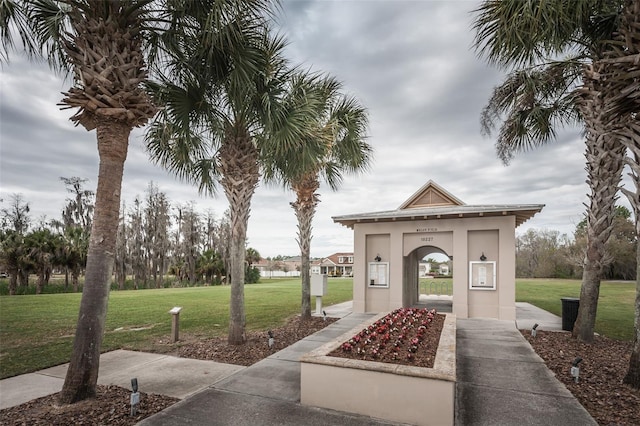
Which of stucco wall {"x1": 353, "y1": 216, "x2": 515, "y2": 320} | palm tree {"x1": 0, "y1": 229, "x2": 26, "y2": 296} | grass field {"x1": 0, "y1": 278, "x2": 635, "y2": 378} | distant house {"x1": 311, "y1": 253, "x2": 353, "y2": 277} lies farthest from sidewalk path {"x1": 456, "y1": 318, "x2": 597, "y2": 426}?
distant house {"x1": 311, "y1": 253, "x2": 353, "y2": 277}

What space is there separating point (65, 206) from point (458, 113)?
45.0m

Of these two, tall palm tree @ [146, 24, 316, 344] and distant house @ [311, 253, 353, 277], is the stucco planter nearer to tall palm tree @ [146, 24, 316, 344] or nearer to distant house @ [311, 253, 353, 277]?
Answer: tall palm tree @ [146, 24, 316, 344]

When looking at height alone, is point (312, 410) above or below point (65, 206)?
below

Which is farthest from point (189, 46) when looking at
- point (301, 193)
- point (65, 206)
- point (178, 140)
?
point (65, 206)

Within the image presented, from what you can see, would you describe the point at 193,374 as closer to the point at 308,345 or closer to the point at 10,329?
the point at 308,345

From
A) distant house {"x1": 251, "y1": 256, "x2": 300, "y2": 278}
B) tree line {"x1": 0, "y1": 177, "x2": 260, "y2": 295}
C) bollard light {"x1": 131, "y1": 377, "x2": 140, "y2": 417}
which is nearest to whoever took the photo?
bollard light {"x1": 131, "y1": 377, "x2": 140, "y2": 417}

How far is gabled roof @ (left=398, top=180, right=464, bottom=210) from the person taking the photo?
14.0 metres

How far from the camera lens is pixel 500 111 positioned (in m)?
11.6

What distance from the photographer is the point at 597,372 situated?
6.38m

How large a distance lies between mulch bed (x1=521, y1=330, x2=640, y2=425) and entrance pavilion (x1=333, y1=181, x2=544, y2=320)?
82.4 inches

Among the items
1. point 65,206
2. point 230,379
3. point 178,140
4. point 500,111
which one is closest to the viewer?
point 230,379

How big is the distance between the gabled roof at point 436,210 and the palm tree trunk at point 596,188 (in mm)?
2144

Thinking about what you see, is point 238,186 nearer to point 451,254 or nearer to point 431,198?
point 451,254

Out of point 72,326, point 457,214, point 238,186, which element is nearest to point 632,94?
point 457,214
